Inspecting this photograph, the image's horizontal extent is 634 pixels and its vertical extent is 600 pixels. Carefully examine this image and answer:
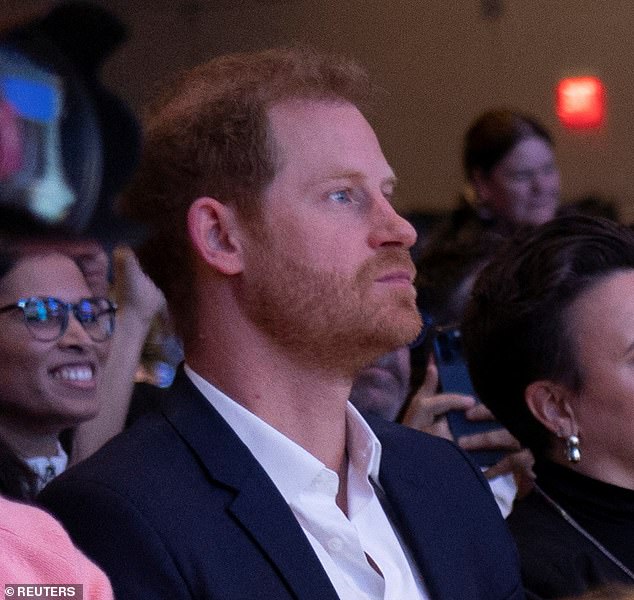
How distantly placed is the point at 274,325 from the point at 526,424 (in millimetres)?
566

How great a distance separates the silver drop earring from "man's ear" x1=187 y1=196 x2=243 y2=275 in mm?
601

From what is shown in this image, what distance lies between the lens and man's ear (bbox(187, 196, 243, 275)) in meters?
1.43

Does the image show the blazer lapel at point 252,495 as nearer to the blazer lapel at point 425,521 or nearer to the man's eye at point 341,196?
the blazer lapel at point 425,521

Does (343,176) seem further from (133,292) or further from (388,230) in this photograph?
(133,292)

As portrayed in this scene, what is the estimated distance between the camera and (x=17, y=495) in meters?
1.55

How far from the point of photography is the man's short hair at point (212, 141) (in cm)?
143

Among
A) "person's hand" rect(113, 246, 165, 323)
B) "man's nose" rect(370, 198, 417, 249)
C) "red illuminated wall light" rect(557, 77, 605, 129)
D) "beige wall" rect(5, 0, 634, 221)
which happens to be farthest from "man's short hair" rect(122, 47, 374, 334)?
"red illuminated wall light" rect(557, 77, 605, 129)

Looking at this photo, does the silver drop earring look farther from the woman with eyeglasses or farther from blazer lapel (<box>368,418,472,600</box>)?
the woman with eyeglasses

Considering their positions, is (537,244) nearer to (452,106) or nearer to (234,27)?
(234,27)

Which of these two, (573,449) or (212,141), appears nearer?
(212,141)

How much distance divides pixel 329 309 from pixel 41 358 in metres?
0.54

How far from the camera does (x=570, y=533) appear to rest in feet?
5.69

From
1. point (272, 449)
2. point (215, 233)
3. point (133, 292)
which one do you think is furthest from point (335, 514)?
point (133, 292)

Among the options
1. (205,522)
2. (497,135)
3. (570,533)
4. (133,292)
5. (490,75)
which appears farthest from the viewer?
(490,75)
